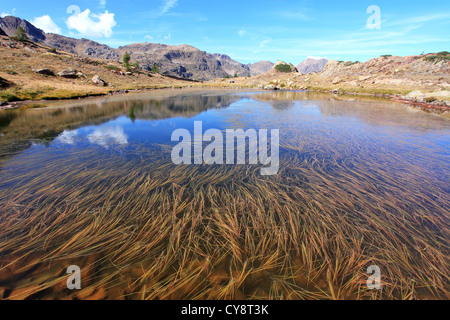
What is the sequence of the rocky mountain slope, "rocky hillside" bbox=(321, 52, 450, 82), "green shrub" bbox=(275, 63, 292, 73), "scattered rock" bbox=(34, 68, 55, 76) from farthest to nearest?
"green shrub" bbox=(275, 63, 292, 73), the rocky mountain slope, "rocky hillside" bbox=(321, 52, 450, 82), "scattered rock" bbox=(34, 68, 55, 76)

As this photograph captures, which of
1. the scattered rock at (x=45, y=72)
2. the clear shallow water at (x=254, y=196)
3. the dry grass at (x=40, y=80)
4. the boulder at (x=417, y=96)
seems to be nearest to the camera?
the clear shallow water at (x=254, y=196)

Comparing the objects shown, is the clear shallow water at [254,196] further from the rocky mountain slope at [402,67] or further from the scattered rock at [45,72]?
the rocky mountain slope at [402,67]

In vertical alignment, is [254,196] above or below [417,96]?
below

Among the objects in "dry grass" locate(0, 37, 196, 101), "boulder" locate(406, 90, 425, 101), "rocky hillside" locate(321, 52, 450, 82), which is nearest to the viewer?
"boulder" locate(406, 90, 425, 101)

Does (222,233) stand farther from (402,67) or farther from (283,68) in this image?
(283,68)

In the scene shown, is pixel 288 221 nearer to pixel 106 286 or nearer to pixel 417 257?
pixel 417 257

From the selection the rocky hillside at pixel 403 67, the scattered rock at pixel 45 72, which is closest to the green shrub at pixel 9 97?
the scattered rock at pixel 45 72

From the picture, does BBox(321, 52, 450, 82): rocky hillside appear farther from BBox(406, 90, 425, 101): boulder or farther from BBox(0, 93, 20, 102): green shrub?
BBox(0, 93, 20, 102): green shrub

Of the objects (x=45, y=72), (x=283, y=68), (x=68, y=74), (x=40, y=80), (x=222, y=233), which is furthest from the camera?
(x=283, y=68)

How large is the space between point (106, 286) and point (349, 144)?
9132 mm

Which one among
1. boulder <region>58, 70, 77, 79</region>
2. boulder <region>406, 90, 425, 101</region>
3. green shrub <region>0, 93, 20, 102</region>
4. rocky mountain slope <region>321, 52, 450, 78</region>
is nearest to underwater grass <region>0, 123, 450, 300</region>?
green shrub <region>0, 93, 20, 102</region>

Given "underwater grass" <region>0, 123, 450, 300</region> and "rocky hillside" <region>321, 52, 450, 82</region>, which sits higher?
"rocky hillside" <region>321, 52, 450, 82</region>

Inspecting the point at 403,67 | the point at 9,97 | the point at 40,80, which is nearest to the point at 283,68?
the point at 403,67

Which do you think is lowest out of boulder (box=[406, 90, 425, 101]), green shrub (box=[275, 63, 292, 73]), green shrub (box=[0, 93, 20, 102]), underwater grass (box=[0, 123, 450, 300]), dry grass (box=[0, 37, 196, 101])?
underwater grass (box=[0, 123, 450, 300])
